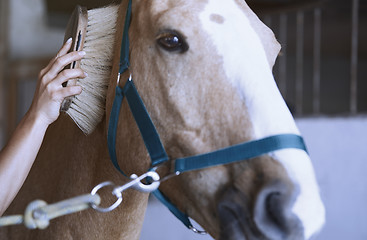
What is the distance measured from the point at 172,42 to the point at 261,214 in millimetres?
405

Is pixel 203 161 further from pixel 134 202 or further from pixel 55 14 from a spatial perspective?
pixel 55 14

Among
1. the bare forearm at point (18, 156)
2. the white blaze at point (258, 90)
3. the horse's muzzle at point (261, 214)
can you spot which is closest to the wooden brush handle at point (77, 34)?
the bare forearm at point (18, 156)

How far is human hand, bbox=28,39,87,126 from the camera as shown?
1029 millimetres

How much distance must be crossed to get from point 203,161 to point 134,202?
34 cm

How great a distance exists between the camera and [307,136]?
2801 mm

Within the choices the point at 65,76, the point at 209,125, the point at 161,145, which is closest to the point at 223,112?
the point at 209,125

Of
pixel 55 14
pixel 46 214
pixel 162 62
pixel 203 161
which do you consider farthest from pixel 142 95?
pixel 55 14

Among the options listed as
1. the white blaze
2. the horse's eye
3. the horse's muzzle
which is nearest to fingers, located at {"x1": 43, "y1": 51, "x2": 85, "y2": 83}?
the horse's eye

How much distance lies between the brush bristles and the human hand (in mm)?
74

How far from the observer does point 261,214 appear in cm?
77

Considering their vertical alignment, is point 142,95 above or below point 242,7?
below

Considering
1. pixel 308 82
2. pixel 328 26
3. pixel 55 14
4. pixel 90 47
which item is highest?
pixel 90 47

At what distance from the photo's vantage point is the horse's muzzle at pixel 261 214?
2.46 ft

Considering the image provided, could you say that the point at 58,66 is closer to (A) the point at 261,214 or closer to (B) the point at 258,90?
(B) the point at 258,90
